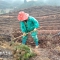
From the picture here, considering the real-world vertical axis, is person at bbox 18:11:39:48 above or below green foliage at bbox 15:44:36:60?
above

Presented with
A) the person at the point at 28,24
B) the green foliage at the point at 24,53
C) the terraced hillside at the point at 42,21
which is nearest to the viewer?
the green foliage at the point at 24,53

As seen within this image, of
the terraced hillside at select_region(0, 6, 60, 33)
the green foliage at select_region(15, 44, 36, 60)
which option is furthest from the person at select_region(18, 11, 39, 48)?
the terraced hillside at select_region(0, 6, 60, 33)

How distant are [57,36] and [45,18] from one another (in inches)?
275

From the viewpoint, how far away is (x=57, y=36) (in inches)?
371

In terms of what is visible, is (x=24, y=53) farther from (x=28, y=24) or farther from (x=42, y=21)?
(x=42, y=21)

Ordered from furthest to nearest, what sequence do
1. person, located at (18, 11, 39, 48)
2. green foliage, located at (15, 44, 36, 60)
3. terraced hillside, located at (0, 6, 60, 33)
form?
terraced hillside, located at (0, 6, 60, 33)
person, located at (18, 11, 39, 48)
green foliage, located at (15, 44, 36, 60)

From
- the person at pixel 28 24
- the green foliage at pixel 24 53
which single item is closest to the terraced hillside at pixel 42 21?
the person at pixel 28 24

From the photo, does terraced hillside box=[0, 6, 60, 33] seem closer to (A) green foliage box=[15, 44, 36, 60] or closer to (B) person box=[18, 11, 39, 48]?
(B) person box=[18, 11, 39, 48]

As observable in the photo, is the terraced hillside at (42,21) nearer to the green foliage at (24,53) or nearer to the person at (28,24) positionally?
the person at (28,24)

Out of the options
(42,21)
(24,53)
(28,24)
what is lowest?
(42,21)

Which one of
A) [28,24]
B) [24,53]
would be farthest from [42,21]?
[24,53]

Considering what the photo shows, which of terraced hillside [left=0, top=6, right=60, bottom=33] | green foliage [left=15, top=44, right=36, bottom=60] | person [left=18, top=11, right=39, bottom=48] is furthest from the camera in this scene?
terraced hillside [left=0, top=6, right=60, bottom=33]

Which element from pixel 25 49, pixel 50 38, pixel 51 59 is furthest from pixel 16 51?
pixel 50 38

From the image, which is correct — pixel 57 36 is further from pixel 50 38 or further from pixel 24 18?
pixel 24 18
